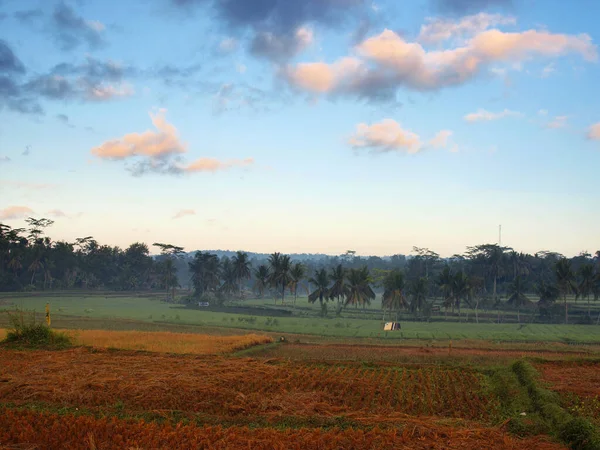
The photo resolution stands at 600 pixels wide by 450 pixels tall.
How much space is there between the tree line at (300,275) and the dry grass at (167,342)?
99.4 ft

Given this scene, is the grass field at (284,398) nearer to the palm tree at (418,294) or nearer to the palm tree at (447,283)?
the palm tree at (447,283)

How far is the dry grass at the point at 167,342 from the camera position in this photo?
95.3ft

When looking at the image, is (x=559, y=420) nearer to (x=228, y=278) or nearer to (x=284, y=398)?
(x=284, y=398)

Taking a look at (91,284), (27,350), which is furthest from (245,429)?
(91,284)

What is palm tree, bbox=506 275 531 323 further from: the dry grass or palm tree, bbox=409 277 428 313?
the dry grass

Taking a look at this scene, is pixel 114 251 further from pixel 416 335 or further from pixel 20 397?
pixel 20 397

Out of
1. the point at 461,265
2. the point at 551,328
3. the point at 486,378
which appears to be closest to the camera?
the point at 486,378

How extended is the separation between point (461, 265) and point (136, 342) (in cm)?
7977

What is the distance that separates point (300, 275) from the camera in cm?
6875

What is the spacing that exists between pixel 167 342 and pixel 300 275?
3738 cm

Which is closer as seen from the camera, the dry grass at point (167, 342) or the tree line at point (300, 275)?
the dry grass at point (167, 342)

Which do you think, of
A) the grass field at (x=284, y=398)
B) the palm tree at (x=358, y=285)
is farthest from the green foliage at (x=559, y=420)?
the palm tree at (x=358, y=285)

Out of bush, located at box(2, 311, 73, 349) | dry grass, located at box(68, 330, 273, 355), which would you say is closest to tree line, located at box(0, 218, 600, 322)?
dry grass, located at box(68, 330, 273, 355)

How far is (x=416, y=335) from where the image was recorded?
42.7 m
